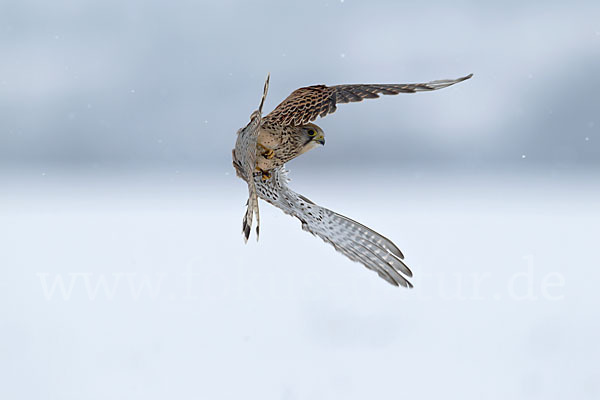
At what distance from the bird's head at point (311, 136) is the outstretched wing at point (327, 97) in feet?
0.48

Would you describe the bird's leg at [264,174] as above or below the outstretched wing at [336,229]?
above

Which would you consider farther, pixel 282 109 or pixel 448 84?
pixel 282 109

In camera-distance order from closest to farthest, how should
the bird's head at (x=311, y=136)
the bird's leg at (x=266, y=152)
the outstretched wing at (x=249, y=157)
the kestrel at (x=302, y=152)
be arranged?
the outstretched wing at (x=249, y=157)
the kestrel at (x=302, y=152)
the bird's leg at (x=266, y=152)
the bird's head at (x=311, y=136)

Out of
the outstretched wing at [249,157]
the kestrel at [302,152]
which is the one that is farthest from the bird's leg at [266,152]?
the outstretched wing at [249,157]

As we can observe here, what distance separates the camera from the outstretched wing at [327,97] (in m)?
2.54

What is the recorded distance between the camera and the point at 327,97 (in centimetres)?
267

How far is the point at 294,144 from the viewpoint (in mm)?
2809

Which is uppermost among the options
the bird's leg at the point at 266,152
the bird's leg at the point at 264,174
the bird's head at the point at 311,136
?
the bird's head at the point at 311,136

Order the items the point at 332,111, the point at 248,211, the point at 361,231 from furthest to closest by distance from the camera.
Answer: the point at 361,231 → the point at 332,111 → the point at 248,211

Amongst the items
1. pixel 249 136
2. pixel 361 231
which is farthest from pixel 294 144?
pixel 361 231

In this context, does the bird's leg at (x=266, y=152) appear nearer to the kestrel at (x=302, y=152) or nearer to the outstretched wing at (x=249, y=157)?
the kestrel at (x=302, y=152)

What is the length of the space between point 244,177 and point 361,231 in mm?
780

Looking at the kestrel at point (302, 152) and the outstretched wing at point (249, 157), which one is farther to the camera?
the kestrel at point (302, 152)

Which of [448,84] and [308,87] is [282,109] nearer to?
[308,87]
